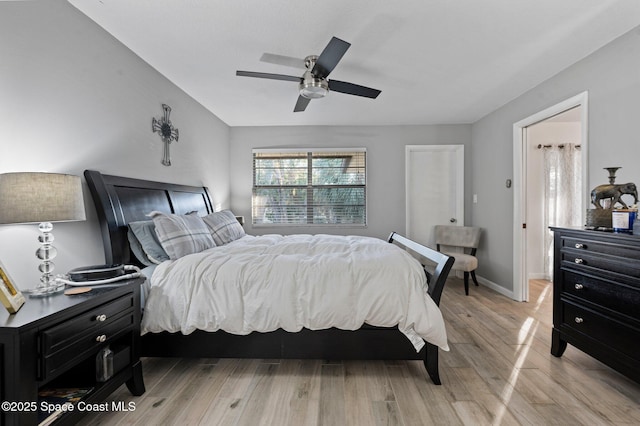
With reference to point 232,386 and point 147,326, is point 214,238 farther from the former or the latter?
point 232,386

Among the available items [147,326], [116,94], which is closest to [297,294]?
[147,326]

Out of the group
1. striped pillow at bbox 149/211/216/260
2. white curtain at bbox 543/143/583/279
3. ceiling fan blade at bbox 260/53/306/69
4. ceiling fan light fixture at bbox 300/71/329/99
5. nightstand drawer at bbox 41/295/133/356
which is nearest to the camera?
nightstand drawer at bbox 41/295/133/356

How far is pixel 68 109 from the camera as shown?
192 cm

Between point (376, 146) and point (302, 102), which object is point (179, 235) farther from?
point (376, 146)

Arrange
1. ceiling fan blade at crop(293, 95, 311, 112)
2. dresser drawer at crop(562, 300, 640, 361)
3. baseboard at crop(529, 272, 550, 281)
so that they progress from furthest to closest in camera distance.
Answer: baseboard at crop(529, 272, 550, 281), ceiling fan blade at crop(293, 95, 311, 112), dresser drawer at crop(562, 300, 640, 361)

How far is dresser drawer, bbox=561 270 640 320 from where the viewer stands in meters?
1.71

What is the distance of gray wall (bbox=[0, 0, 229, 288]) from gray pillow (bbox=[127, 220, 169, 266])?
0.75 feet

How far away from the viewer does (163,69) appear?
9.26 feet

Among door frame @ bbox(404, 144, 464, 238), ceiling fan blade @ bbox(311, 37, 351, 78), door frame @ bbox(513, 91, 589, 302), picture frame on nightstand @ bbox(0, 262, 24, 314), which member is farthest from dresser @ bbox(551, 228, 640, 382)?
picture frame on nightstand @ bbox(0, 262, 24, 314)

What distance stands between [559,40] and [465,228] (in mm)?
2590

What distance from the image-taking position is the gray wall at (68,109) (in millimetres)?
1592

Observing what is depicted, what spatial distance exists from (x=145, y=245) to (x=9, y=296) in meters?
1.00

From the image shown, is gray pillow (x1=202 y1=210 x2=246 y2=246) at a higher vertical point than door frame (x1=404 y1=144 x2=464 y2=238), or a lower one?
lower

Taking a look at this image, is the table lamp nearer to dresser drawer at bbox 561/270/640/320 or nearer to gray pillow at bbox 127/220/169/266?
gray pillow at bbox 127/220/169/266
